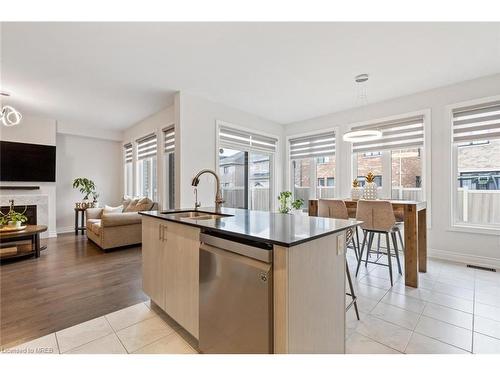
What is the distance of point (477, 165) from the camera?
3.44 meters

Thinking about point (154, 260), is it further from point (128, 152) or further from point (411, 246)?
point (128, 152)

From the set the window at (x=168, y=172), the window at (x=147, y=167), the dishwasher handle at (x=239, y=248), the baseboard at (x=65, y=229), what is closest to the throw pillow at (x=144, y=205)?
the window at (x=168, y=172)

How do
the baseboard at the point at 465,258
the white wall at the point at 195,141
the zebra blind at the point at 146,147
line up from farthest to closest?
the zebra blind at the point at 146,147, the white wall at the point at 195,141, the baseboard at the point at 465,258

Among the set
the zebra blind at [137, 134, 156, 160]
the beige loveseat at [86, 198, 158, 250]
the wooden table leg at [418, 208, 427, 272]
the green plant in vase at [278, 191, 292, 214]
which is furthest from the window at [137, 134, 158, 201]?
the wooden table leg at [418, 208, 427, 272]

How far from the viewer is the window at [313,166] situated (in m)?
4.95

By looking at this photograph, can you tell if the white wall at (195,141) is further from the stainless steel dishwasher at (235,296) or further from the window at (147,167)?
the stainless steel dishwasher at (235,296)

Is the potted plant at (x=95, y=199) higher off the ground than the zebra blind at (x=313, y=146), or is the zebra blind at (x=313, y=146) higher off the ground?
the zebra blind at (x=313, y=146)

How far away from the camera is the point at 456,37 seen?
2.35 m

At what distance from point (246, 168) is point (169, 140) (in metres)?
1.69

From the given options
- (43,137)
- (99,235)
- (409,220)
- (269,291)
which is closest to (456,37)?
(409,220)

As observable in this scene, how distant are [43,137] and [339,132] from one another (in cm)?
638

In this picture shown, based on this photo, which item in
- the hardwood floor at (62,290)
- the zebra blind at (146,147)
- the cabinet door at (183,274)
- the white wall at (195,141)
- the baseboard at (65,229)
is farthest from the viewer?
the baseboard at (65,229)

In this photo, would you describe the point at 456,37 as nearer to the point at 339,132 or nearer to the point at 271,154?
the point at 339,132

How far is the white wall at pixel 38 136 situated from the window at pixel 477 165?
7730mm
